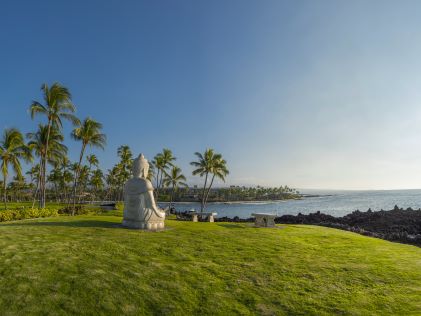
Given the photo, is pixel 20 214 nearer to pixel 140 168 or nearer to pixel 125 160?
pixel 140 168

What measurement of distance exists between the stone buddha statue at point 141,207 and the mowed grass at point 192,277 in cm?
173

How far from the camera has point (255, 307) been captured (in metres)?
6.75

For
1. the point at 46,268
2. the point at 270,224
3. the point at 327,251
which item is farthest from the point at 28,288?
the point at 270,224

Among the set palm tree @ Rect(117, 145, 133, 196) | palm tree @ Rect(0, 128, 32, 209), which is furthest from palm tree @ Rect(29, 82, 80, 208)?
palm tree @ Rect(117, 145, 133, 196)

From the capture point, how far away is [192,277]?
26.6 ft

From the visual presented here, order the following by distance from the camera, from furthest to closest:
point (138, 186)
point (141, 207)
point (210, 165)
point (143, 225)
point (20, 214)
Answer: point (210, 165)
point (20, 214)
point (138, 186)
point (141, 207)
point (143, 225)

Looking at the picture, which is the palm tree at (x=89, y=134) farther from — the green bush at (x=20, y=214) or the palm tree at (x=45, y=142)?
the green bush at (x=20, y=214)

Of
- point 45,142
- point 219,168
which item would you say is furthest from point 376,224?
point 45,142

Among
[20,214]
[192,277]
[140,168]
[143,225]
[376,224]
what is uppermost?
[140,168]

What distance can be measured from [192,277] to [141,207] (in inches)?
269

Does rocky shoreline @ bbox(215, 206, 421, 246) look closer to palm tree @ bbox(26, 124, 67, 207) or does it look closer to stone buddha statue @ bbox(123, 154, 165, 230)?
stone buddha statue @ bbox(123, 154, 165, 230)

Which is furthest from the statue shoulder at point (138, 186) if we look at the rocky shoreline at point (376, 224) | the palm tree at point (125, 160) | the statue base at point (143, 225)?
the palm tree at point (125, 160)

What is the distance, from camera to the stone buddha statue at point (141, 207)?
14086 millimetres

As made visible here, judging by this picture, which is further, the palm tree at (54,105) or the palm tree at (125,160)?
the palm tree at (125,160)
